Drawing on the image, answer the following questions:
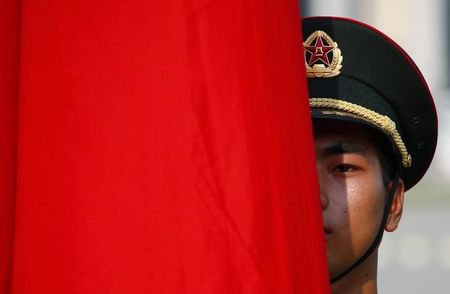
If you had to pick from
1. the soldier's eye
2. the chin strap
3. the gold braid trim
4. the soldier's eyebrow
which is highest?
the gold braid trim

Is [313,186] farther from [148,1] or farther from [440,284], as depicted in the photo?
[440,284]

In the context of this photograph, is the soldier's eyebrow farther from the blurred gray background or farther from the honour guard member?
the blurred gray background

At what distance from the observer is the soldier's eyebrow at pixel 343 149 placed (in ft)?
7.57

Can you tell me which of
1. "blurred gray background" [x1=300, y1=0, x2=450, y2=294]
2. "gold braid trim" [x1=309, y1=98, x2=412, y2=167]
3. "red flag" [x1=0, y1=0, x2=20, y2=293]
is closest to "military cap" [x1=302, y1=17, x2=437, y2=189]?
"gold braid trim" [x1=309, y1=98, x2=412, y2=167]

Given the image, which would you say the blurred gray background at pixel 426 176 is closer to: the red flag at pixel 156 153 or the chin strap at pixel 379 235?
the chin strap at pixel 379 235

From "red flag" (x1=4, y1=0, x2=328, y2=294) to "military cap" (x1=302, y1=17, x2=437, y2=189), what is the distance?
1207 millimetres

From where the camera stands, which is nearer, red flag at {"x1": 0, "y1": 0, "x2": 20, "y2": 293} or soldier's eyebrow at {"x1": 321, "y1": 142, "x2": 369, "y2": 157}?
red flag at {"x1": 0, "y1": 0, "x2": 20, "y2": 293}

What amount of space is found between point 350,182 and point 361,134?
0.11 metres

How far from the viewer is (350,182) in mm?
2324

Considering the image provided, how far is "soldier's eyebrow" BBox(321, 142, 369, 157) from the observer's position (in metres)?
2.31

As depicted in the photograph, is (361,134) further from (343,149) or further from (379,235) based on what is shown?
(379,235)

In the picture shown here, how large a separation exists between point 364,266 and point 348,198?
16 centimetres

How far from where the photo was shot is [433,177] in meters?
5.73

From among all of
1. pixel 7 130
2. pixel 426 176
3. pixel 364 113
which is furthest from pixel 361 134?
pixel 426 176
